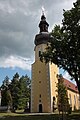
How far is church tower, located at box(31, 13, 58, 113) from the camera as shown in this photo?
144 feet

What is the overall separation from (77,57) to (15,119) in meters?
11.3

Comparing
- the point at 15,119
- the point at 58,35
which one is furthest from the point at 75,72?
the point at 15,119

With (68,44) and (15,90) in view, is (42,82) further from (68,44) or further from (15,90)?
(15,90)

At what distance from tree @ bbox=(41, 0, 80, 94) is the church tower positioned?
1147 centimetres

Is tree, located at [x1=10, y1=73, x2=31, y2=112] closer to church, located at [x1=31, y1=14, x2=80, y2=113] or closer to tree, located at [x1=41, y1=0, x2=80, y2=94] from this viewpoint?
church, located at [x1=31, y1=14, x2=80, y2=113]

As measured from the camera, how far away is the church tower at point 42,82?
1734 inches

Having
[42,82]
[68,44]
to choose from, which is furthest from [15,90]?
[68,44]

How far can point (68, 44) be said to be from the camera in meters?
31.1

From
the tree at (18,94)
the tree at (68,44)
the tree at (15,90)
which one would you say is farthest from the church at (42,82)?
the tree at (15,90)

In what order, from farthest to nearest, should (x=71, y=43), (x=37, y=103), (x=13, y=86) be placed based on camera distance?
(x=13, y=86) → (x=37, y=103) → (x=71, y=43)

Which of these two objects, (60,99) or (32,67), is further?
(32,67)

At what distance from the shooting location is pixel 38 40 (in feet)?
156

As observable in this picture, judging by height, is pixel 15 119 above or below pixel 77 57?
below

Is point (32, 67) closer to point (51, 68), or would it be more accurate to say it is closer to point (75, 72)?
point (51, 68)
